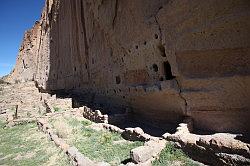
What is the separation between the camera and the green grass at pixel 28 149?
27.6 ft

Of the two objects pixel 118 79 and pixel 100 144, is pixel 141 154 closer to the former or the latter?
pixel 100 144

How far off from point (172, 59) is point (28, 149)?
6.57 m

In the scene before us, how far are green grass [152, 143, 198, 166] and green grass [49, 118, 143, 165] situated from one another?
113 cm

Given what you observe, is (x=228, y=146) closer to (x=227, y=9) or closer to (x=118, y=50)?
(x=227, y=9)

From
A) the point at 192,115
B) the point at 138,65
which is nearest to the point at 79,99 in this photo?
the point at 138,65

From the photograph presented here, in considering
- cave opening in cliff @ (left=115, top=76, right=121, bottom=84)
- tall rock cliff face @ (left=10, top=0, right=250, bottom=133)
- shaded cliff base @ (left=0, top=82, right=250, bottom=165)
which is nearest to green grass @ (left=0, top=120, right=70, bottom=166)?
shaded cliff base @ (left=0, top=82, right=250, bottom=165)

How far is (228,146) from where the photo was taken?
6223 mm

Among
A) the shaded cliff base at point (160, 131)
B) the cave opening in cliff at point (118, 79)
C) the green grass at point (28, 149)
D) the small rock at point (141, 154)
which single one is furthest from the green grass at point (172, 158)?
the cave opening in cliff at point (118, 79)

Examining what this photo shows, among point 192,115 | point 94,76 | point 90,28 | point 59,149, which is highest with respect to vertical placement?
point 90,28

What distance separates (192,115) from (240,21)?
→ 3.64m

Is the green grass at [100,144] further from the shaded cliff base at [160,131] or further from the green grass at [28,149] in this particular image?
the green grass at [28,149]

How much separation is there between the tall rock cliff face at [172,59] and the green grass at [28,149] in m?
4.58

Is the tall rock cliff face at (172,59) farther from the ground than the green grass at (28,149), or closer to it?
farther from the ground

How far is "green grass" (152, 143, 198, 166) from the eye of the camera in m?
7.01
